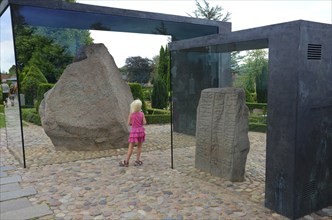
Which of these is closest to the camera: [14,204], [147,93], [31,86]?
[14,204]

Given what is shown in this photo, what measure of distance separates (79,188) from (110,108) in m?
2.89

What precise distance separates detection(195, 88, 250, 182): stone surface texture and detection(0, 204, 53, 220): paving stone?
2922mm

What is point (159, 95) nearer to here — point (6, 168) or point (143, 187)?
point (6, 168)

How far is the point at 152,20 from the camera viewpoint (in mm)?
7758

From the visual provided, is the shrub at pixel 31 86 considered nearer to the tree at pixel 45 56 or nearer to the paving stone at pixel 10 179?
the tree at pixel 45 56

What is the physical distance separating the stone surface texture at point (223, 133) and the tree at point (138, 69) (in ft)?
21.2

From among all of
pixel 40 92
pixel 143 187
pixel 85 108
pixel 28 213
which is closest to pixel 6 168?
pixel 85 108

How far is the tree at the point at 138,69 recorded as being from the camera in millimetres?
12130

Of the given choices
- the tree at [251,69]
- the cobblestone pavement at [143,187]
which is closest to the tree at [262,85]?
the tree at [251,69]

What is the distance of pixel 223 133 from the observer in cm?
514

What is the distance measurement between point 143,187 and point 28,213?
1753 millimetres

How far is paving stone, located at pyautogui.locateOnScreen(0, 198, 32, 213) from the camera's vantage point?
13.3 feet

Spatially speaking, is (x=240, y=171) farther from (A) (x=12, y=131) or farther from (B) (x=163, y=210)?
(A) (x=12, y=131)

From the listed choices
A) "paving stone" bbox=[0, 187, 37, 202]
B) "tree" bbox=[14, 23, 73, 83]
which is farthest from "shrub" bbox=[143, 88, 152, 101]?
"paving stone" bbox=[0, 187, 37, 202]
